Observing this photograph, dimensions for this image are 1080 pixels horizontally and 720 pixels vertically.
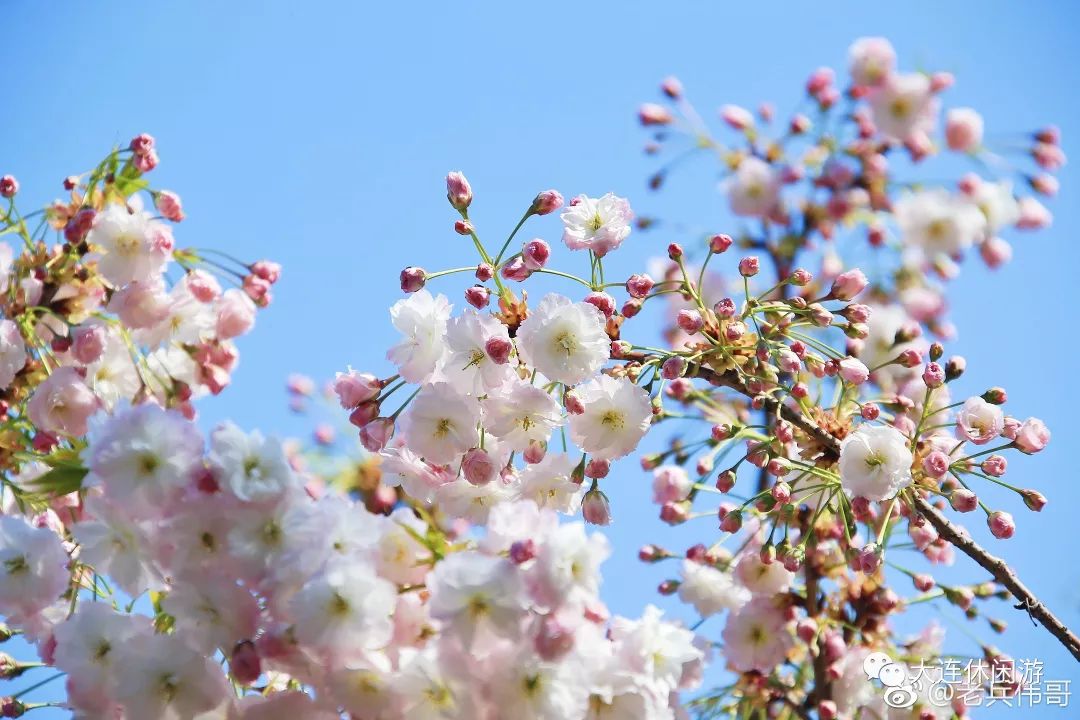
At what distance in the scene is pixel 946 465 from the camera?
156 cm

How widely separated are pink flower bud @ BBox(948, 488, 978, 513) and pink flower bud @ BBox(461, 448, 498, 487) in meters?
0.70

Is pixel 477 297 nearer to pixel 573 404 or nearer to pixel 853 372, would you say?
pixel 573 404

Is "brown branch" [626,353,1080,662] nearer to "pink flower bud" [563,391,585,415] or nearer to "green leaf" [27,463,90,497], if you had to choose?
"pink flower bud" [563,391,585,415]

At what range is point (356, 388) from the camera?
5.27 ft

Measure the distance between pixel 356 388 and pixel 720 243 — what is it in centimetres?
63

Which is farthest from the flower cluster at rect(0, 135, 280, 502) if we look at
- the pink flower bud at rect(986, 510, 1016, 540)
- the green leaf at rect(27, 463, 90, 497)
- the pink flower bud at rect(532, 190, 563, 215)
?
the pink flower bud at rect(986, 510, 1016, 540)

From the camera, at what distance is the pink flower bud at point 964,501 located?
1509 mm

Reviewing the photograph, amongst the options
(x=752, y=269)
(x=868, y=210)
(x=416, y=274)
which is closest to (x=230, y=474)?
(x=416, y=274)

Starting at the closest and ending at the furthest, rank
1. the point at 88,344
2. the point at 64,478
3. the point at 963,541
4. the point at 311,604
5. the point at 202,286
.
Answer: the point at 311,604
the point at 64,478
the point at 963,541
the point at 88,344
the point at 202,286

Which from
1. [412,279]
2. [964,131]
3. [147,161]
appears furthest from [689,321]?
[964,131]

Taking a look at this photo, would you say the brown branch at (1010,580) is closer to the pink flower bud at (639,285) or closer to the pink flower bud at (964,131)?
the pink flower bud at (639,285)

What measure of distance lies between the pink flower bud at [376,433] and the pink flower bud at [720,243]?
0.59m

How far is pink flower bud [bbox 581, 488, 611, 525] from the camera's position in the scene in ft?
5.21

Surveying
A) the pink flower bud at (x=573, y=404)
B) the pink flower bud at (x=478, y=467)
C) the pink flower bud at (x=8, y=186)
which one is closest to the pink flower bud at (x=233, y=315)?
the pink flower bud at (x=8, y=186)
